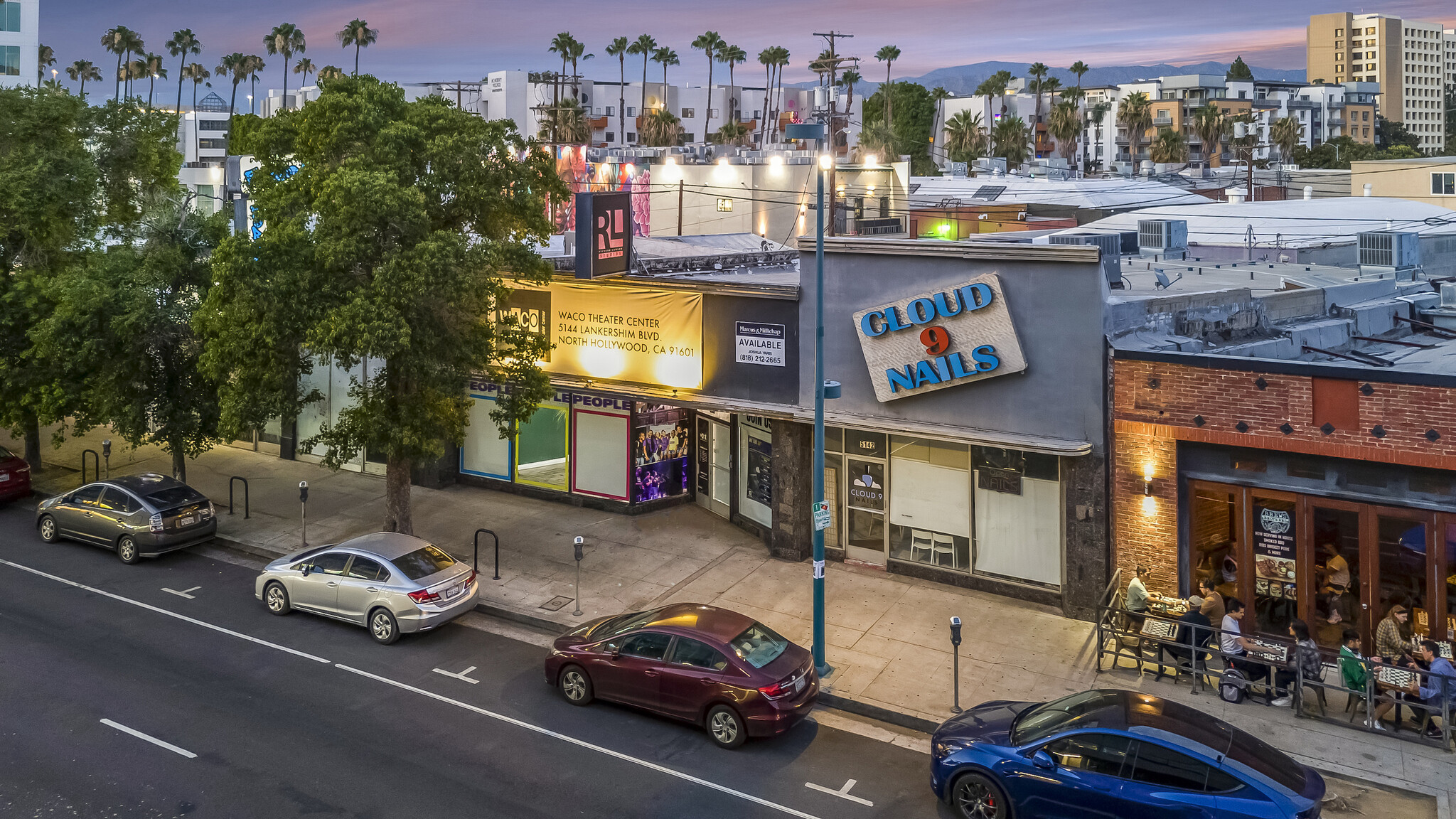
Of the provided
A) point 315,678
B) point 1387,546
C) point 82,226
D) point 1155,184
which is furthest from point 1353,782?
point 1155,184

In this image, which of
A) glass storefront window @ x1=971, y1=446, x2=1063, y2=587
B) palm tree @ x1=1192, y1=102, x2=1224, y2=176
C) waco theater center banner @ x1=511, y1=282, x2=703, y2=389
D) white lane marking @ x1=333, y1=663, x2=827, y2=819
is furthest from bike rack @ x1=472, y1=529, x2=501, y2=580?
palm tree @ x1=1192, y1=102, x2=1224, y2=176

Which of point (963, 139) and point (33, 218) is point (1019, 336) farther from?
point (963, 139)

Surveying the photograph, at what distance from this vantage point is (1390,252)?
2928 cm

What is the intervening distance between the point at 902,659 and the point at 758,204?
142 ft

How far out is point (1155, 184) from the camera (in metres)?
60.8

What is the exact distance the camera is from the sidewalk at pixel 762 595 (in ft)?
49.6

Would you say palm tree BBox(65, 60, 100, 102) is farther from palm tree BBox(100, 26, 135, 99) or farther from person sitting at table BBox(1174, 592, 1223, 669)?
person sitting at table BBox(1174, 592, 1223, 669)

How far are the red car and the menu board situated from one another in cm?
2667

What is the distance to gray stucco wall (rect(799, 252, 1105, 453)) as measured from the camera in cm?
1836

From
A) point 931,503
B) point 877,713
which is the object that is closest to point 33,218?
point 931,503

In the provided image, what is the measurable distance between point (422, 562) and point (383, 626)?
1.20 meters

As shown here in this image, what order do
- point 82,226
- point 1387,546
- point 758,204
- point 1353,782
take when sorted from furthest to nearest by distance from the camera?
point 758,204 → point 82,226 → point 1387,546 → point 1353,782

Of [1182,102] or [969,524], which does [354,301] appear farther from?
[1182,102]

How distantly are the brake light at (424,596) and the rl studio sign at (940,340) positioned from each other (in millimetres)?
8619
